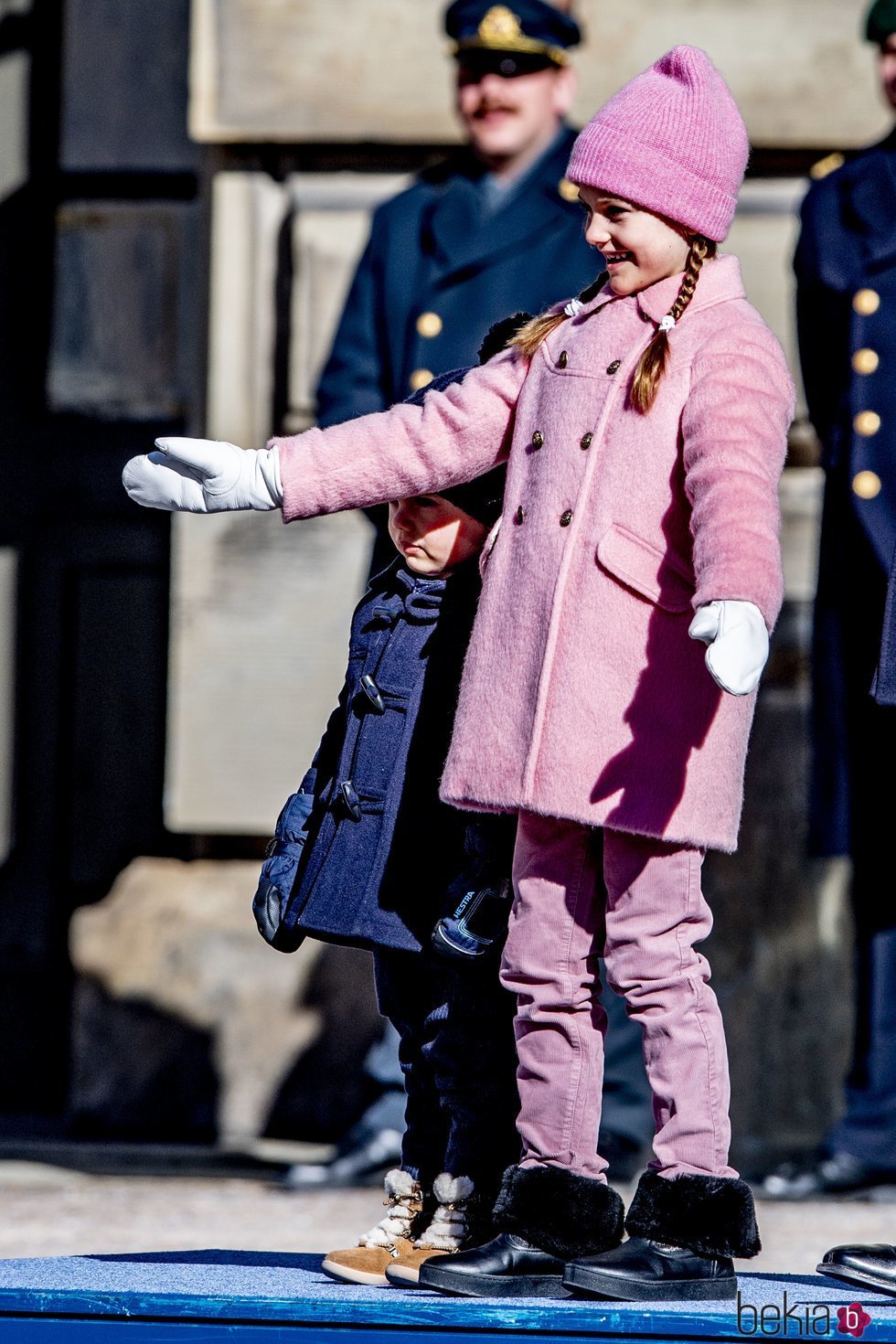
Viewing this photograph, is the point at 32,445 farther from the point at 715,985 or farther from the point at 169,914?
the point at 715,985

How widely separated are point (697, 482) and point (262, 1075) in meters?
2.43

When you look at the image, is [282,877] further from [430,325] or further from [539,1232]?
[430,325]

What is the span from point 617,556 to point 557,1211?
0.83 meters

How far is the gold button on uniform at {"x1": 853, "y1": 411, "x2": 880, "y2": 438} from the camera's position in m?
4.17

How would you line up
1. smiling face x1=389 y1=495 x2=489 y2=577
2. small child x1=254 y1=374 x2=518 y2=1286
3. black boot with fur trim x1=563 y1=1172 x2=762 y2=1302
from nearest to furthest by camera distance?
1. black boot with fur trim x1=563 y1=1172 x2=762 y2=1302
2. small child x1=254 y1=374 x2=518 y2=1286
3. smiling face x1=389 y1=495 x2=489 y2=577

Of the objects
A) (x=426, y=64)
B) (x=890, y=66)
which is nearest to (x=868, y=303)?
(x=890, y=66)

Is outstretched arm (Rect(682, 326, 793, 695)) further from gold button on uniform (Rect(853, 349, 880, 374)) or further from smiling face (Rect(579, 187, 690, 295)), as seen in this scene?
gold button on uniform (Rect(853, 349, 880, 374))

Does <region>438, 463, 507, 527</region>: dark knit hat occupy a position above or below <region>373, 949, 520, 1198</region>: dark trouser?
above

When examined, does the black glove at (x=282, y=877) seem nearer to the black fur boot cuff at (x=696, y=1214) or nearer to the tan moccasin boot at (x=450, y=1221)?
the tan moccasin boot at (x=450, y=1221)

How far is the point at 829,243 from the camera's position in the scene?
4.29m

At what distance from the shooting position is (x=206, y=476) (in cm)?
280

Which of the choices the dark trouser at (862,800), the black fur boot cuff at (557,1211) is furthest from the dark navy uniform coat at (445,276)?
the black fur boot cuff at (557,1211)

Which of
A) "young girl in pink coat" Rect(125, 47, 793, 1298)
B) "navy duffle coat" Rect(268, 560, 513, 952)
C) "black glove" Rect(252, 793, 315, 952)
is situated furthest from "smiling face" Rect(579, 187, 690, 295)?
"black glove" Rect(252, 793, 315, 952)

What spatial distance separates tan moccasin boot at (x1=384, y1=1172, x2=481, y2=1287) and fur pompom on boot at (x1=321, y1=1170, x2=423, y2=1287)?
22 mm
